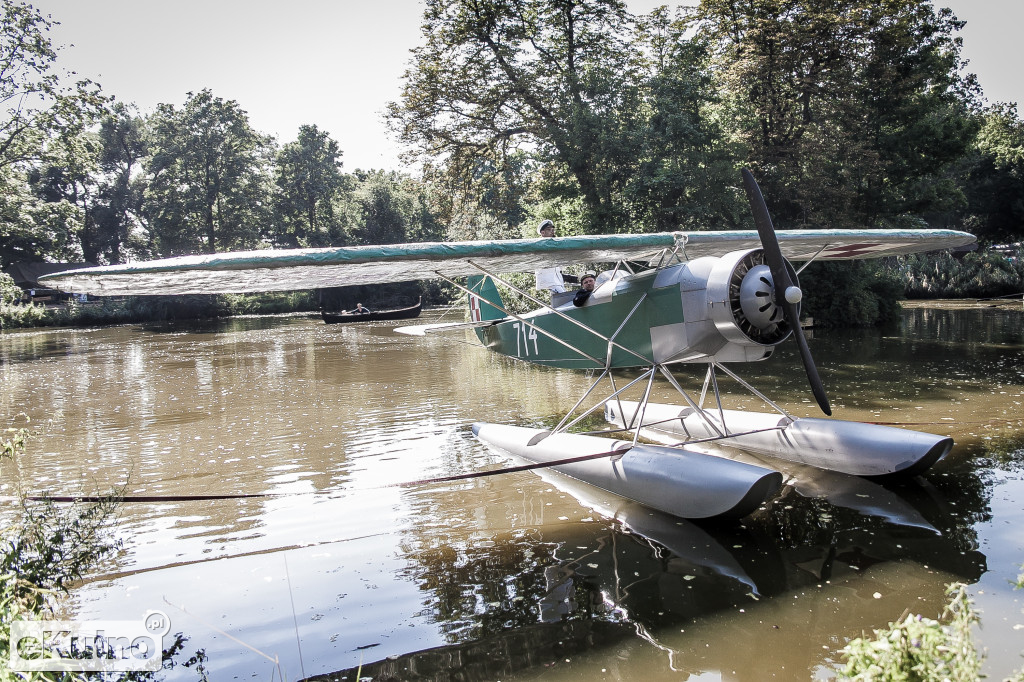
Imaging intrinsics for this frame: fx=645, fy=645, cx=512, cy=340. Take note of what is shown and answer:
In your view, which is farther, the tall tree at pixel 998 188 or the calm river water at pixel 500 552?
the tall tree at pixel 998 188

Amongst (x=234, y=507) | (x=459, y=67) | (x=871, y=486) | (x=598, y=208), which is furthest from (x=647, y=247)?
(x=459, y=67)

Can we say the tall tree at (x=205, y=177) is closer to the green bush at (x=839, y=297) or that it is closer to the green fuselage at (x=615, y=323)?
the green bush at (x=839, y=297)

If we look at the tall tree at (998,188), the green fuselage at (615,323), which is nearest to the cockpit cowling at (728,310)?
the green fuselage at (615,323)

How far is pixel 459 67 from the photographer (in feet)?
79.7

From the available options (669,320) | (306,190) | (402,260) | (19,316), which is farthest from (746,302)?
(306,190)

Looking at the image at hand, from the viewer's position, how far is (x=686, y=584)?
402 centimetres

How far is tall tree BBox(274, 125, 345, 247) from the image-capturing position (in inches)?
2323

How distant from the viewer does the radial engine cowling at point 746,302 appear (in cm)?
533

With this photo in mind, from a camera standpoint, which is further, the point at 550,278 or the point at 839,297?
the point at 839,297

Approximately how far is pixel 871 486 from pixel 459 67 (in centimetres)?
2252

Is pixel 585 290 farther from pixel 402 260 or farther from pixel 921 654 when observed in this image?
pixel 921 654

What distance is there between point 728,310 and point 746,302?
0.16m

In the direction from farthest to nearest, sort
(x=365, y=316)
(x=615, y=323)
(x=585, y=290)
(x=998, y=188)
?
(x=998, y=188) → (x=365, y=316) → (x=585, y=290) → (x=615, y=323)

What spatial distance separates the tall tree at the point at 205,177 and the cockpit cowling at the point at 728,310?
57.3 m
